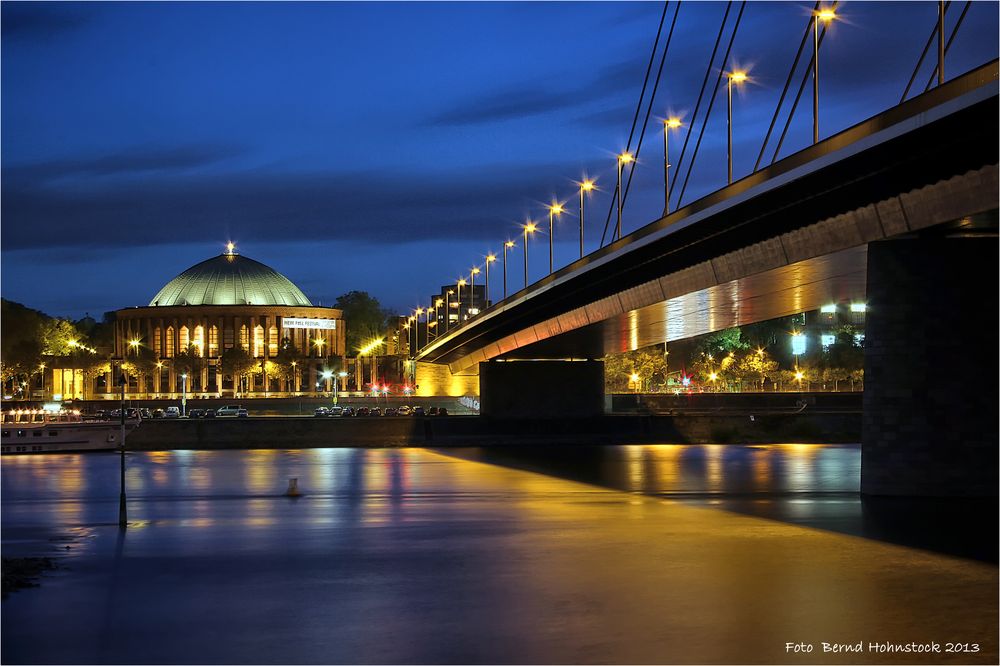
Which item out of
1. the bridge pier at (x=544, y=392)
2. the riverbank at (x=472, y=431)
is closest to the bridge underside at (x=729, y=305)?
the bridge pier at (x=544, y=392)

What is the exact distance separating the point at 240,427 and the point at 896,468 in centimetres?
6556

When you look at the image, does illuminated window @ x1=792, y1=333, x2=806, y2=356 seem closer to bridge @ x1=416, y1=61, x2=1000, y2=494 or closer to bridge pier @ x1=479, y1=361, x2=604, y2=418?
bridge pier @ x1=479, y1=361, x2=604, y2=418

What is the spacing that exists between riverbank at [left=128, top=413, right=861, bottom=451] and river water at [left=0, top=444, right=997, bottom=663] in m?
39.3

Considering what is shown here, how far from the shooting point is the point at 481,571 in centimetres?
3241

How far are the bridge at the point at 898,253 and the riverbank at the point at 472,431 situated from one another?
4232 centimetres

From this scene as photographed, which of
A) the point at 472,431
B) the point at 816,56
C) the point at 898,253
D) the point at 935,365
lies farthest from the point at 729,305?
the point at 472,431

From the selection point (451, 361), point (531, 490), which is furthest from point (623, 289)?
point (451, 361)

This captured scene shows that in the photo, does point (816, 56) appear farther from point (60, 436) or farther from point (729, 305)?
point (60, 436)

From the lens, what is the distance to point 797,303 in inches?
2717

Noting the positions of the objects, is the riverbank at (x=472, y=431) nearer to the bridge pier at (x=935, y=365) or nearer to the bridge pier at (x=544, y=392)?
the bridge pier at (x=544, y=392)

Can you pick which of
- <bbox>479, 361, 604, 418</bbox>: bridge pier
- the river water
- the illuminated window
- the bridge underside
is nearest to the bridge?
the bridge underside

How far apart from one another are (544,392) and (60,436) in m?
34.8

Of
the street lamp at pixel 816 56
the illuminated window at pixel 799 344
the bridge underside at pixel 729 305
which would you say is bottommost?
the bridge underside at pixel 729 305

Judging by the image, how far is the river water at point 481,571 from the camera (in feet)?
77.3
